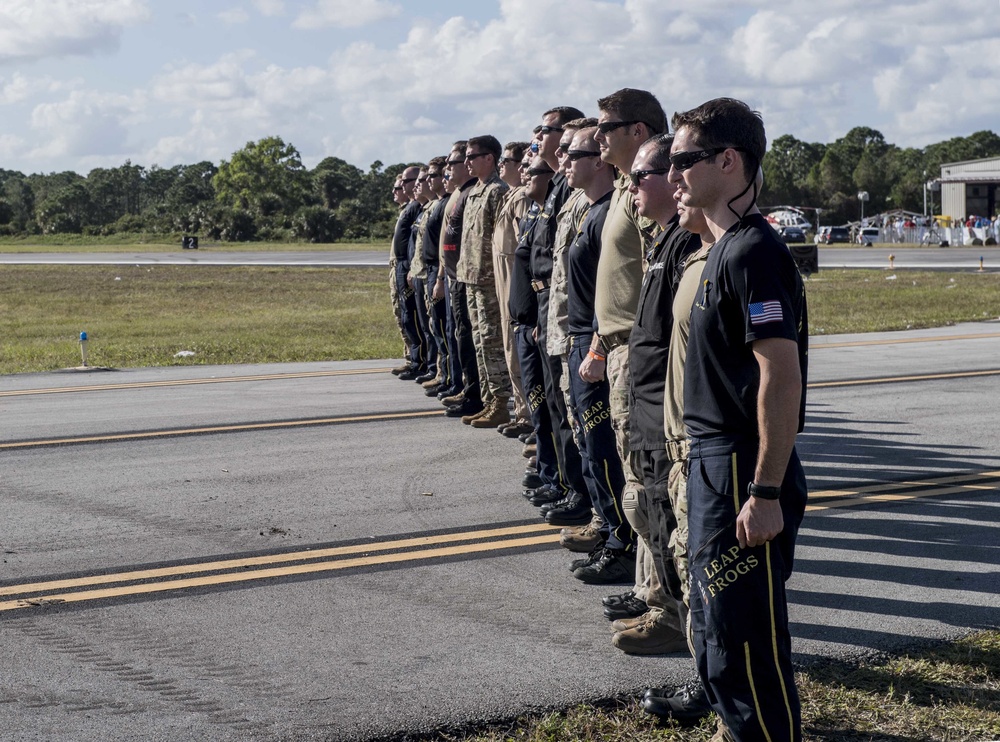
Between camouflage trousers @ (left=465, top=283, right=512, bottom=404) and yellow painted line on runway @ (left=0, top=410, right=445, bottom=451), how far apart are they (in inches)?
42.1

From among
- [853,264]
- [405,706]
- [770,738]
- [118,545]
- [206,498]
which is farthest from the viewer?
[853,264]

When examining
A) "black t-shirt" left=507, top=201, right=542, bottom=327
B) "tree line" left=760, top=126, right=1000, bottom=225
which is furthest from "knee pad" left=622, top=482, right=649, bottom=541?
"tree line" left=760, top=126, right=1000, bottom=225

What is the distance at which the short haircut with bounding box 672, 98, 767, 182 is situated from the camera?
11.6ft

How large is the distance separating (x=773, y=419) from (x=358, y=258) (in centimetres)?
4742

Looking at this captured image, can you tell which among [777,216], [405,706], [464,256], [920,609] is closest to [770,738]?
[405,706]

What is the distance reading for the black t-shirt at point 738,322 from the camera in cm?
333

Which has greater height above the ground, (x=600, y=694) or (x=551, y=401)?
(x=551, y=401)

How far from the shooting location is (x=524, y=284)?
25.6ft

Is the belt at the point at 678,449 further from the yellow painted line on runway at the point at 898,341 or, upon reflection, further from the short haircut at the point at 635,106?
the yellow painted line on runway at the point at 898,341

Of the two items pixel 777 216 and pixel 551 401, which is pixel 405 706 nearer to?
pixel 551 401

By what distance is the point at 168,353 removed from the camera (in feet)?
56.5

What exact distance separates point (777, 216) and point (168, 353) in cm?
4401

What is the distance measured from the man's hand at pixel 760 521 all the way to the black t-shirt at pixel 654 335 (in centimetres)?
107

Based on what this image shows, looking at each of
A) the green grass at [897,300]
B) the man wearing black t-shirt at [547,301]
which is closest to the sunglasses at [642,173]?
the man wearing black t-shirt at [547,301]
